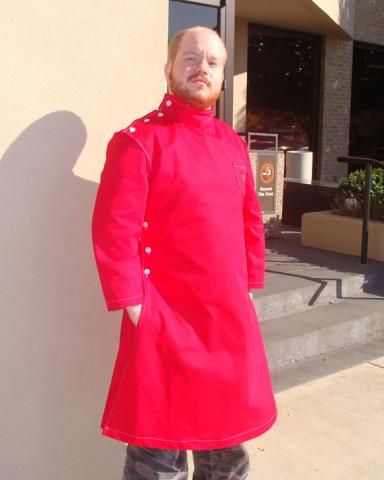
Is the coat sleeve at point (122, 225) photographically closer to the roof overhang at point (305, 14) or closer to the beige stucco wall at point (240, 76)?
the roof overhang at point (305, 14)

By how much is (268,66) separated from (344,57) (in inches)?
67.0

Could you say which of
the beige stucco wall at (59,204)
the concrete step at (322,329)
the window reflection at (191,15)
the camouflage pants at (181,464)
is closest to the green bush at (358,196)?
the concrete step at (322,329)

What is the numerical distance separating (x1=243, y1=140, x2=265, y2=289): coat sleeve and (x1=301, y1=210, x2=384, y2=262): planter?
4199 mm

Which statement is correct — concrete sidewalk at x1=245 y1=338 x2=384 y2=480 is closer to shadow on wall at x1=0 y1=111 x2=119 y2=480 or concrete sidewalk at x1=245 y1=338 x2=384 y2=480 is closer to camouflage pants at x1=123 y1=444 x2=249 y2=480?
camouflage pants at x1=123 y1=444 x2=249 y2=480

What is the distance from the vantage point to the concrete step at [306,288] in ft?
16.6

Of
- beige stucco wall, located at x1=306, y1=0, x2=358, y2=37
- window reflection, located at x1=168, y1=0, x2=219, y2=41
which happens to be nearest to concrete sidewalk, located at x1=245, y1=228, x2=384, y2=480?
window reflection, located at x1=168, y1=0, x2=219, y2=41

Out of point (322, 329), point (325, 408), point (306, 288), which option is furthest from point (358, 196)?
→ point (325, 408)

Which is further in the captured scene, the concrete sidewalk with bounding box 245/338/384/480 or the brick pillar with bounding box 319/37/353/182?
the brick pillar with bounding box 319/37/353/182

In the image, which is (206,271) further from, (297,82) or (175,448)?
(297,82)

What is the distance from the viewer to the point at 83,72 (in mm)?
2424

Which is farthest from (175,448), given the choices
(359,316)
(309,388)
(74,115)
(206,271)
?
(359,316)

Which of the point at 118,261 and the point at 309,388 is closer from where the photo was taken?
the point at 118,261

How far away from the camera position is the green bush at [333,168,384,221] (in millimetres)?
6547

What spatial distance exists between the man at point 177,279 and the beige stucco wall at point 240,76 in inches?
342
